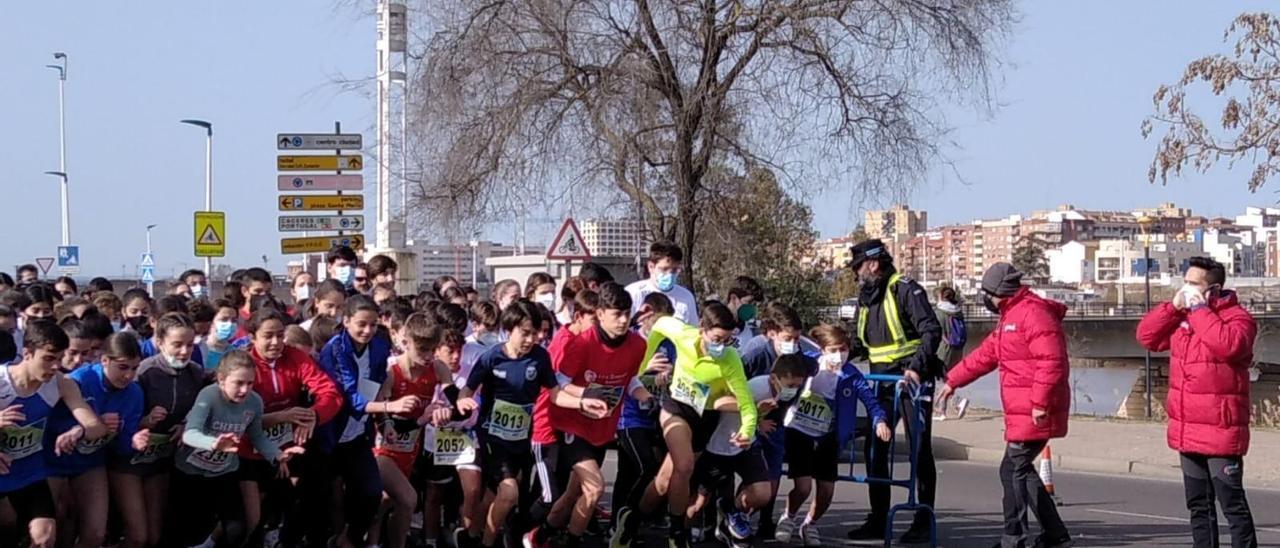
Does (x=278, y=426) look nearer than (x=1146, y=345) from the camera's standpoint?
Yes

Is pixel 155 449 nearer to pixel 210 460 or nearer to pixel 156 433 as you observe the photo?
pixel 156 433

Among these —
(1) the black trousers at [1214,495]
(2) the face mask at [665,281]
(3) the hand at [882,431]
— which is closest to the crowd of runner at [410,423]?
(3) the hand at [882,431]

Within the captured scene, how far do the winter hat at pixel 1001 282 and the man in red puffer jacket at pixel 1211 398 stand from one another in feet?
2.93

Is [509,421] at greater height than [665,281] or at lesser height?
lesser

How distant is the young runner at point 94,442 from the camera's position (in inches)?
320

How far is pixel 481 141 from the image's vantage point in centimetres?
2114

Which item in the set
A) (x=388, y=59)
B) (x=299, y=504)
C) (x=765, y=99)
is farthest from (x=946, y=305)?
(x=388, y=59)

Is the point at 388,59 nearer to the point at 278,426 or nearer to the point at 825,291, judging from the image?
the point at 825,291

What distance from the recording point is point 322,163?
2314cm

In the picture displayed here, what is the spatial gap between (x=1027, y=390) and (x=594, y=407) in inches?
99.1

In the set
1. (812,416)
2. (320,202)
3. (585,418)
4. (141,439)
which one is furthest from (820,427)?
(320,202)

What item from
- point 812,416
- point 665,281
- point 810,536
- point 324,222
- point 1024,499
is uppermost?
point 324,222

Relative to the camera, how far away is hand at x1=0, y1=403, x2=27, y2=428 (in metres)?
7.66

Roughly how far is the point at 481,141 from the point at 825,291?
324 inches
